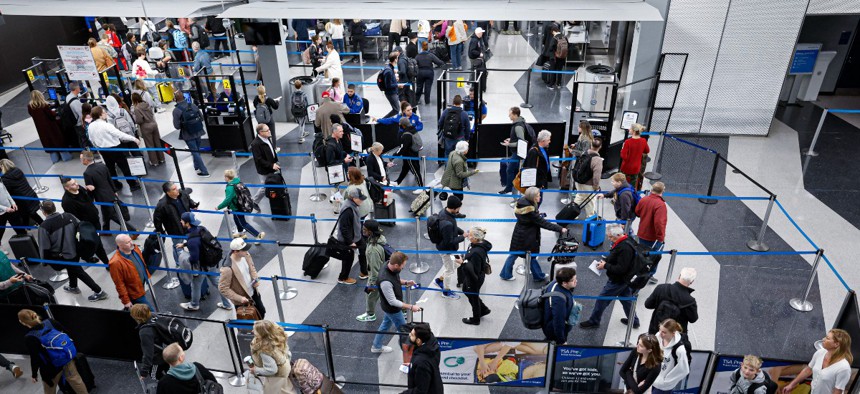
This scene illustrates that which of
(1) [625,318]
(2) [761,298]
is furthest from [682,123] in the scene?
(1) [625,318]

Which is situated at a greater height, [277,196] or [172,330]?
[172,330]

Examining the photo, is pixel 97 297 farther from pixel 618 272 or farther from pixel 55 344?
pixel 618 272

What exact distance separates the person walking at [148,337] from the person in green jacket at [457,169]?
555cm

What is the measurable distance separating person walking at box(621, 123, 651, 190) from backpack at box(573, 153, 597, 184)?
3.05 ft

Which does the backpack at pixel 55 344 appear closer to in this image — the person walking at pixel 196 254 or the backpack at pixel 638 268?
the person walking at pixel 196 254

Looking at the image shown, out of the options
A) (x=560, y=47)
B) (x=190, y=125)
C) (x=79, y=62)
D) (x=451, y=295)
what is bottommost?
(x=451, y=295)

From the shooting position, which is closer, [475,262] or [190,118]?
[475,262]

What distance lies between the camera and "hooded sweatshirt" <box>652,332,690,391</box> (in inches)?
249

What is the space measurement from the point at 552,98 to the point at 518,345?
11.6 metres

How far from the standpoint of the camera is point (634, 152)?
11023 millimetres

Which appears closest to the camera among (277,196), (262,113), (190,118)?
(277,196)

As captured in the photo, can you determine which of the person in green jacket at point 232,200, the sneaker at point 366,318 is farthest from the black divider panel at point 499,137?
the sneaker at point 366,318

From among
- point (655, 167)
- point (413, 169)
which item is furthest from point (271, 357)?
point (655, 167)

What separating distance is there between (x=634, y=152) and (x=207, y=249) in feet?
24.3
